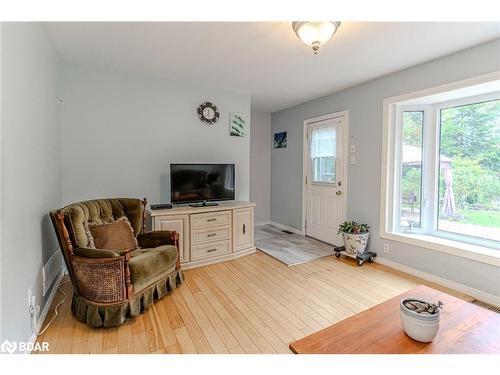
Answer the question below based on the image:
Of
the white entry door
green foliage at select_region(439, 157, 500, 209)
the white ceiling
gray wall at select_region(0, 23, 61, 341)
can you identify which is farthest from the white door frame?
gray wall at select_region(0, 23, 61, 341)

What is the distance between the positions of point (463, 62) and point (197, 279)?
11.1ft

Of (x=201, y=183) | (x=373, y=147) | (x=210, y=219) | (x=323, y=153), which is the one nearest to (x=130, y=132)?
(x=201, y=183)

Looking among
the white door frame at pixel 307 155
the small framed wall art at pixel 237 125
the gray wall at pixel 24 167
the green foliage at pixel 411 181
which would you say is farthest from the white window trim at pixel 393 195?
the gray wall at pixel 24 167

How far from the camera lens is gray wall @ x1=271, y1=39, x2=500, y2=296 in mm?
2291

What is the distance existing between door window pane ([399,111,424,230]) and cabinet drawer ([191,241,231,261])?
7.33 feet

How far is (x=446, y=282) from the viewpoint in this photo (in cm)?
253

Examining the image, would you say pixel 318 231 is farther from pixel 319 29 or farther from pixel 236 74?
pixel 319 29

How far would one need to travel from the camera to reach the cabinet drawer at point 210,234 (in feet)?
9.80

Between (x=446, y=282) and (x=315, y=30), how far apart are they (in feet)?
8.84

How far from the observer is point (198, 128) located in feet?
11.4

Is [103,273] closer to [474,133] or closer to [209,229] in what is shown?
[209,229]

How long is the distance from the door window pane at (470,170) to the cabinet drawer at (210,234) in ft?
8.36

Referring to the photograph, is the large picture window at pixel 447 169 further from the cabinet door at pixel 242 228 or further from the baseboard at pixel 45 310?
the baseboard at pixel 45 310
